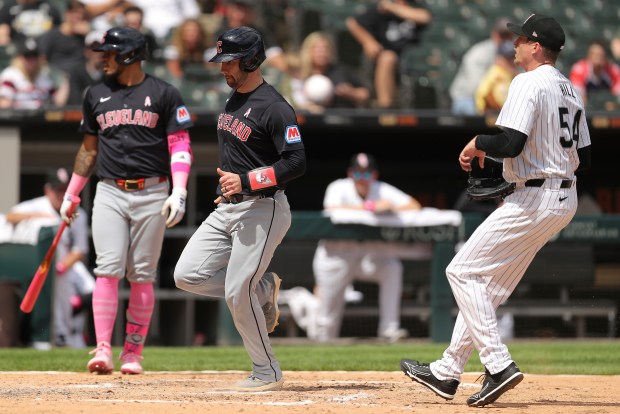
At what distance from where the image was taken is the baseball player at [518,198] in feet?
16.3

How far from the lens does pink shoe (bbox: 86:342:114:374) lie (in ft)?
21.2

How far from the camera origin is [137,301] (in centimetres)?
669

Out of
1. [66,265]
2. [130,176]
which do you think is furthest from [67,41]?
[130,176]

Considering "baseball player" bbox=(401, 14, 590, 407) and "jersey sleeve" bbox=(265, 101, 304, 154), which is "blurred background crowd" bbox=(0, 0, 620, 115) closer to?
"jersey sleeve" bbox=(265, 101, 304, 154)

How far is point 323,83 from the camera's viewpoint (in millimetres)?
11445

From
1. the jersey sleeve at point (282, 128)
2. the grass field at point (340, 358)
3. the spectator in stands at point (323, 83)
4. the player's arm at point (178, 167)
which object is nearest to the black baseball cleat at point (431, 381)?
the jersey sleeve at point (282, 128)

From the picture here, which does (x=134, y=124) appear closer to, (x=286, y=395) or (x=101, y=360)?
(x=101, y=360)

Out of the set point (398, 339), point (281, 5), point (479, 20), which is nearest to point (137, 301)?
point (398, 339)

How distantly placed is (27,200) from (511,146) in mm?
7526

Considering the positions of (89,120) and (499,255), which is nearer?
(499,255)

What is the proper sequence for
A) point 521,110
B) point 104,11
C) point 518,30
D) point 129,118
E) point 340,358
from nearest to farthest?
point 521,110
point 518,30
point 129,118
point 340,358
point 104,11

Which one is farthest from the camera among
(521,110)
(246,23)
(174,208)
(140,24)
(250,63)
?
(246,23)

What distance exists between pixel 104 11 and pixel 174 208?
7.02 m

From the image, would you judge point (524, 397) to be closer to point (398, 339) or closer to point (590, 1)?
point (398, 339)
